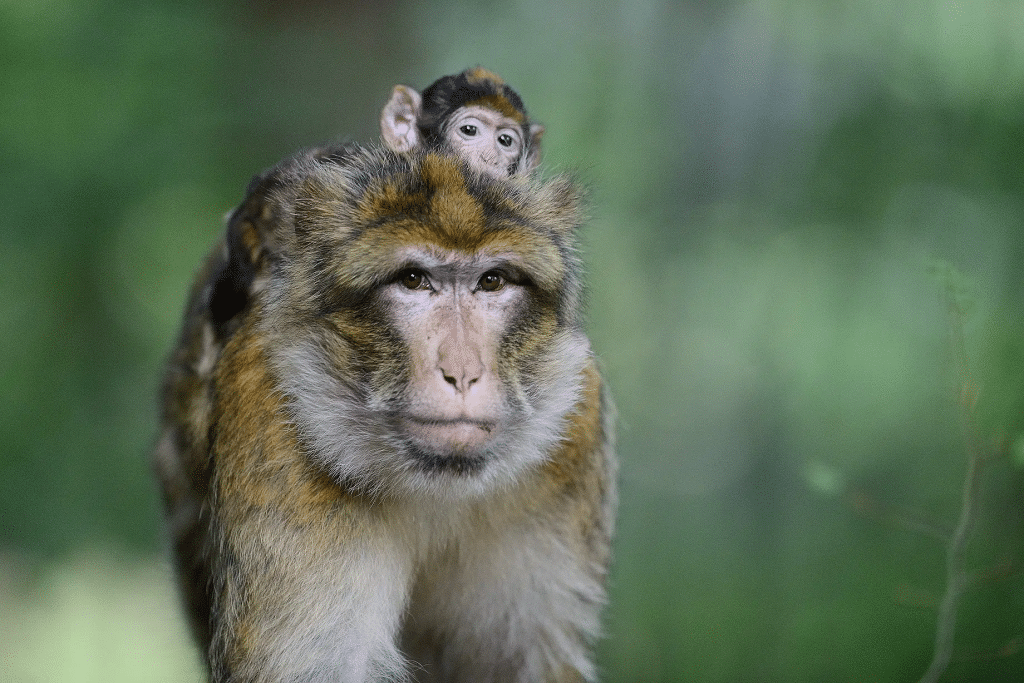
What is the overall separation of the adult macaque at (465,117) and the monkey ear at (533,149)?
0.01 metres

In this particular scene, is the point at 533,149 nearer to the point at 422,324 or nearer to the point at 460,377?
the point at 422,324

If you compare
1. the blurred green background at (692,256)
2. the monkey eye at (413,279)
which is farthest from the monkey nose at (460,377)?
the blurred green background at (692,256)

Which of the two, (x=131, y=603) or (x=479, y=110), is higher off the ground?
(x=479, y=110)

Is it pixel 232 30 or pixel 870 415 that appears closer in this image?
pixel 870 415

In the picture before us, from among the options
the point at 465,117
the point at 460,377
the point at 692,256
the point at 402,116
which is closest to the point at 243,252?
the point at 402,116

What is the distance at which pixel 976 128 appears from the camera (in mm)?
5074

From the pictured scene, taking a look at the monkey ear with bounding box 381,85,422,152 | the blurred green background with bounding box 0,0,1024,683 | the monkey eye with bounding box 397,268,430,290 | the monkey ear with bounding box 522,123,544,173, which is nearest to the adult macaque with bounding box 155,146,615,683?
the monkey eye with bounding box 397,268,430,290

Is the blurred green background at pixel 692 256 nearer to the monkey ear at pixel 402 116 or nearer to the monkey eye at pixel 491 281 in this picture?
the monkey ear at pixel 402 116

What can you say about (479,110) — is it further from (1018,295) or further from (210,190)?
(210,190)

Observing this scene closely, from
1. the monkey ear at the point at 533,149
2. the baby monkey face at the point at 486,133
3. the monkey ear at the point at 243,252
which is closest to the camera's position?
the monkey ear at the point at 533,149

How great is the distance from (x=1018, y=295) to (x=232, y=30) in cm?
507

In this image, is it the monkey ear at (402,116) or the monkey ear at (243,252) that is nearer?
the monkey ear at (243,252)

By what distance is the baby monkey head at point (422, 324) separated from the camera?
2529 millimetres

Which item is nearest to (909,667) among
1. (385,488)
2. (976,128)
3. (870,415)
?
(870,415)
